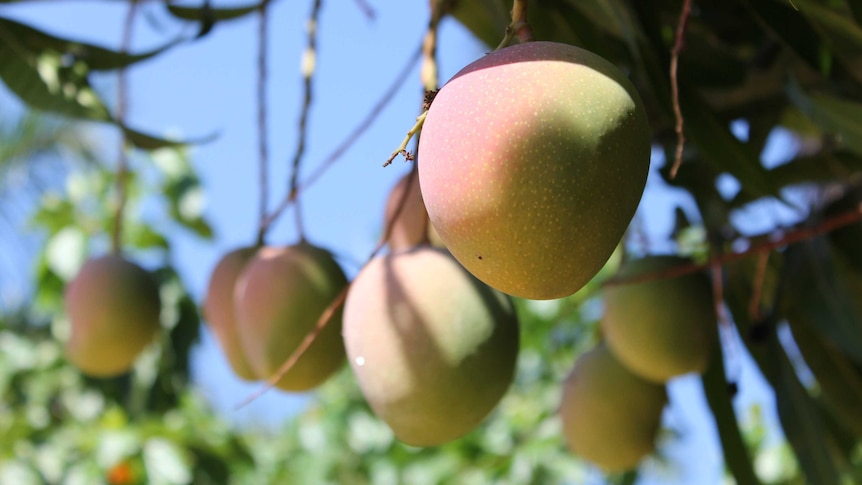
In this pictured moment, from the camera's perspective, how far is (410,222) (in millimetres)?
672

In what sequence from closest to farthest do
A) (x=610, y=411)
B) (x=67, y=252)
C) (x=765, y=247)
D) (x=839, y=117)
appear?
(x=839, y=117), (x=765, y=247), (x=610, y=411), (x=67, y=252)

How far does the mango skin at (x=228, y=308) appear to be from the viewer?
32.1 inches

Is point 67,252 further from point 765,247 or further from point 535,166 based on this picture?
point 535,166

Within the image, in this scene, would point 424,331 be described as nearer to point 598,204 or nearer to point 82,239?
point 598,204

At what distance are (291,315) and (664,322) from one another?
11.4 inches

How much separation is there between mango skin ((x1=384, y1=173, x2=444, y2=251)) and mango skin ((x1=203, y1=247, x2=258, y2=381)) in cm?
19

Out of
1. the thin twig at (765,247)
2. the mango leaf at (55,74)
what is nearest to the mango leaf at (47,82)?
the mango leaf at (55,74)

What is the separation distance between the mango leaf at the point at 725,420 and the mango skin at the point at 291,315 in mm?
335

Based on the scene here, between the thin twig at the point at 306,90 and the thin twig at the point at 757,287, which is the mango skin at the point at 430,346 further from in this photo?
the thin twig at the point at 757,287

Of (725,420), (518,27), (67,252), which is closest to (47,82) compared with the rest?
(518,27)

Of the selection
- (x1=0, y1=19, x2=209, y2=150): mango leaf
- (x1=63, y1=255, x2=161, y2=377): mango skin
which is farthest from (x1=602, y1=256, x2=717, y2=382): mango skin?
(x1=63, y1=255, x2=161, y2=377): mango skin

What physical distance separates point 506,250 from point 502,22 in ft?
1.04

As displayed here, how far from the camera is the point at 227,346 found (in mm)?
823

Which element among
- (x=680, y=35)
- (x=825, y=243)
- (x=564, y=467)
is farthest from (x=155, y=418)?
(x=680, y=35)
